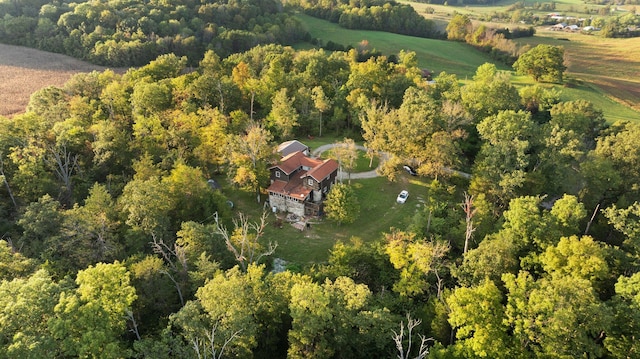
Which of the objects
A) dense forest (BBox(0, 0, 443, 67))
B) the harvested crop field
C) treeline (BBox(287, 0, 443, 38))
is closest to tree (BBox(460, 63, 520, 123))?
dense forest (BBox(0, 0, 443, 67))

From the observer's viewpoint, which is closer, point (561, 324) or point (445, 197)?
point (561, 324)

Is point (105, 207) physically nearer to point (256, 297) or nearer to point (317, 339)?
point (256, 297)

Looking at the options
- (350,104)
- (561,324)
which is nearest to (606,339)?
(561,324)

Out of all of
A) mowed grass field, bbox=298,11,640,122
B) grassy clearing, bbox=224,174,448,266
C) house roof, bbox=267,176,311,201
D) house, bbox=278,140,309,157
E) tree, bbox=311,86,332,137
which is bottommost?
grassy clearing, bbox=224,174,448,266

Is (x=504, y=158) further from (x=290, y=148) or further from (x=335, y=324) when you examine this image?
(x=335, y=324)

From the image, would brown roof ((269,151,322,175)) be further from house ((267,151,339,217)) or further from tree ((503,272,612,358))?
tree ((503,272,612,358))

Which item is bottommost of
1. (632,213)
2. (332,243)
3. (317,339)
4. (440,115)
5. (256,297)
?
(332,243)
